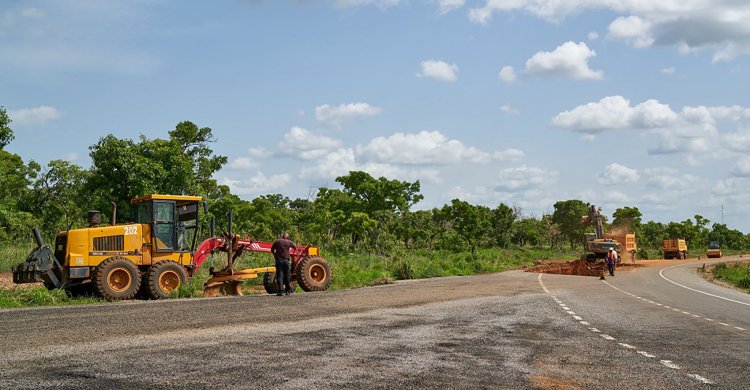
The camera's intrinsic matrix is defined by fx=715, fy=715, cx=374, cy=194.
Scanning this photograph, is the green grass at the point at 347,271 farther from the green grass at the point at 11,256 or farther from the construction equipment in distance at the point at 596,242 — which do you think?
the construction equipment in distance at the point at 596,242

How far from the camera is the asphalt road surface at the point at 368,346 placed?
26.9ft

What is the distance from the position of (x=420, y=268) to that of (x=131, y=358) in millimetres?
28949

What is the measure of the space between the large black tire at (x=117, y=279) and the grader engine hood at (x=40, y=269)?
1294 mm

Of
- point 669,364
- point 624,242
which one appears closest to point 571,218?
point 624,242

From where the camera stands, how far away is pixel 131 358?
9234mm

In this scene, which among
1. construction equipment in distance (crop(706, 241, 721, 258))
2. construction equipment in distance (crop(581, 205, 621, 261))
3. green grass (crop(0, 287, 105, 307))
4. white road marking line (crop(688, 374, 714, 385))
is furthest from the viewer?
construction equipment in distance (crop(706, 241, 721, 258))

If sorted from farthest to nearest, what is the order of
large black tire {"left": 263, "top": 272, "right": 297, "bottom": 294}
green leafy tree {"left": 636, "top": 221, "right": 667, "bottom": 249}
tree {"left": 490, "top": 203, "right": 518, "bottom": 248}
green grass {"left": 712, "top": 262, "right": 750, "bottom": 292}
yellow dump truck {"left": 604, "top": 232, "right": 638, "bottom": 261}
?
green leafy tree {"left": 636, "top": 221, "right": 667, "bottom": 249}
tree {"left": 490, "top": 203, "right": 518, "bottom": 248}
yellow dump truck {"left": 604, "top": 232, "right": 638, "bottom": 261}
green grass {"left": 712, "top": 262, "right": 750, "bottom": 292}
large black tire {"left": 263, "top": 272, "right": 297, "bottom": 294}

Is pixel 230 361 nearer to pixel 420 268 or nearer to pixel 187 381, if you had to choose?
pixel 187 381

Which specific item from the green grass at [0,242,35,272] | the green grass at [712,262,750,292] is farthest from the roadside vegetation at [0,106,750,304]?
the green grass at [712,262,750,292]

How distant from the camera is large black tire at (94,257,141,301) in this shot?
62.9ft

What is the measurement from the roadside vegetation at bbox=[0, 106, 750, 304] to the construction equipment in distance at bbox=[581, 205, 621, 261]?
611 centimetres

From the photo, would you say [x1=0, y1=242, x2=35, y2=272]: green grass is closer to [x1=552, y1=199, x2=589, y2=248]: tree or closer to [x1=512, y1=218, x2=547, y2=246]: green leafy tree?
[x1=512, y1=218, x2=547, y2=246]: green leafy tree

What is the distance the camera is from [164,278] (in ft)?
67.6

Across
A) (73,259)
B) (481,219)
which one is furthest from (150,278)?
(481,219)
